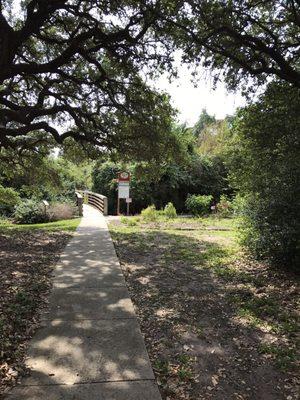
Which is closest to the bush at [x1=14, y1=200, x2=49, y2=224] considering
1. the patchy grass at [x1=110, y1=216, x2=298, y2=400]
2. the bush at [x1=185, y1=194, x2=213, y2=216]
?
the bush at [x1=185, y1=194, x2=213, y2=216]

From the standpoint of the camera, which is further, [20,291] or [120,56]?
[120,56]

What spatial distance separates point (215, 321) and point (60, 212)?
15.8 m

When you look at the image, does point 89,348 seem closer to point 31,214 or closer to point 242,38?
point 242,38

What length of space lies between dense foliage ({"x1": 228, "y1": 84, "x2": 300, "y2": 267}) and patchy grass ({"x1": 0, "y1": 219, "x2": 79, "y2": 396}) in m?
4.55

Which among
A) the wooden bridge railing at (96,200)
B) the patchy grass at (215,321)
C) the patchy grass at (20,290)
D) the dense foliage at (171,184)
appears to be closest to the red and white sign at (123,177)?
the wooden bridge railing at (96,200)

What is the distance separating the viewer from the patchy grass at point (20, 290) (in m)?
4.48

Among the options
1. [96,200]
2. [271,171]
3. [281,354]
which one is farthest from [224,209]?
[281,354]

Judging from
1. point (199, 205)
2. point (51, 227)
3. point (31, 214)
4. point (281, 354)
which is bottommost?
point (281, 354)

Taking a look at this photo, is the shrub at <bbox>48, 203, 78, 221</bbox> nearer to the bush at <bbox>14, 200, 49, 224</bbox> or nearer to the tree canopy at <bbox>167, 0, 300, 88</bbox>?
the bush at <bbox>14, 200, 49, 224</bbox>

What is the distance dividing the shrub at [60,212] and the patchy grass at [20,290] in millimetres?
7670

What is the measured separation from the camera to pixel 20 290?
676 centimetres

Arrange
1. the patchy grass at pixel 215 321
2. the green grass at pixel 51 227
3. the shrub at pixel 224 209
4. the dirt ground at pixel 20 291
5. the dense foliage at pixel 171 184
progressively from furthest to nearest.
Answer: the dense foliage at pixel 171 184, the shrub at pixel 224 209, the green grass at pixel 51 227, the dirt ground at pixel 20 291, the patchy grass at pixel 215 321

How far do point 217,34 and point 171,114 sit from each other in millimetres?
5022

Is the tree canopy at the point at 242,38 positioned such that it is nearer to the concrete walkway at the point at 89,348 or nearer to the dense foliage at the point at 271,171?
the dense foliage at the point at 271,171
